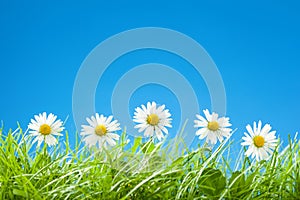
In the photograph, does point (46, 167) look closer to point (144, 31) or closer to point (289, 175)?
point (144, 31)

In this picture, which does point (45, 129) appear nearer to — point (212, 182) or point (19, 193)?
point (19, 193)

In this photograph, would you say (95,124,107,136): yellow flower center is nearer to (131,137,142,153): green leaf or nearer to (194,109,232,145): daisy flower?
(131,137,142,153): green leaf

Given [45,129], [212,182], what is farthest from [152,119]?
[45,129]

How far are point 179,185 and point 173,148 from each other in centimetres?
17

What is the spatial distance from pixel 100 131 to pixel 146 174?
0.18 metres

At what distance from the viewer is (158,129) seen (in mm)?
1632

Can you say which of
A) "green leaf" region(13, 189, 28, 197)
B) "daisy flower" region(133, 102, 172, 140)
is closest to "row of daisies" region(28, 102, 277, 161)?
"daisy flower" region(133, 102, 172, 140)

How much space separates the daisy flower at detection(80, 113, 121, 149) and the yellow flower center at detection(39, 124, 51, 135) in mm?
210

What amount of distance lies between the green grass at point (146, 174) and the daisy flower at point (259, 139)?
0.03 metres

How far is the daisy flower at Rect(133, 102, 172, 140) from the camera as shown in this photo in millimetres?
1594

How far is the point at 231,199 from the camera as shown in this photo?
151cm

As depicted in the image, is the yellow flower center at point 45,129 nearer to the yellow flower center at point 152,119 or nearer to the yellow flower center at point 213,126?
the yellow flower center at point 152,119

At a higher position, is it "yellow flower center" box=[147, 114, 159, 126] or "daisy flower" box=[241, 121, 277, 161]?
"yellow flower center" box=[147, 114, 159, 126]

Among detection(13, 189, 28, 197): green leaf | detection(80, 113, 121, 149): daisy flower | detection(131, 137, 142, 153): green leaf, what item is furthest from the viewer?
detection(131, 137, 142, 153): green leaf
